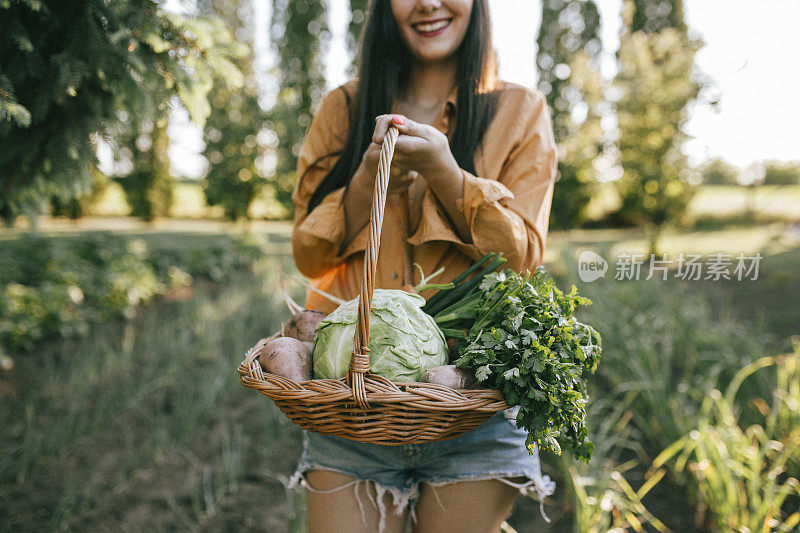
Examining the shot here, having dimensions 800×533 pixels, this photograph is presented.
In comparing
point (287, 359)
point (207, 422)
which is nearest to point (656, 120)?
point (207, 422)

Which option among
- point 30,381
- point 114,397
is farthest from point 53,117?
point 30,381

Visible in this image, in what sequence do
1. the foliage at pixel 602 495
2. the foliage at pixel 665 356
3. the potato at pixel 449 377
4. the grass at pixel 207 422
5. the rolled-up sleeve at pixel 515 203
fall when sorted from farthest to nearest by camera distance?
the foliage at pixel 665 356
the grass at pixel 207 422
the foliage at pixel 602 495
the rolled-up sleeve at pixel 515 203
the potato at pixel 449 377

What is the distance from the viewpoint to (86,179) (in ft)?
5.94

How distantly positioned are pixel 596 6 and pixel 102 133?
15796 millimetres

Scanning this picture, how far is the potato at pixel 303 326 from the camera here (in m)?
1.17

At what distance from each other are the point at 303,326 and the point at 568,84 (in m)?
15.1

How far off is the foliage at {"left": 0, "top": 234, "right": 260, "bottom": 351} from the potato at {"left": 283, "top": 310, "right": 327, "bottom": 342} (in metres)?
3.25

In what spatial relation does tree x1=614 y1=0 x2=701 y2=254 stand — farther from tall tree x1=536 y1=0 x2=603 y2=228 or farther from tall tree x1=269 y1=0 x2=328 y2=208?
tall tree x1=269 y1=0 x2=328 y2=208

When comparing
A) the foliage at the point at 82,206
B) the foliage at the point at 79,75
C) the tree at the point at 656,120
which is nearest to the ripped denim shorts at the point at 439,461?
the foliage at the point at 79,75

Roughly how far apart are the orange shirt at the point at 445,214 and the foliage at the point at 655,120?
736cm

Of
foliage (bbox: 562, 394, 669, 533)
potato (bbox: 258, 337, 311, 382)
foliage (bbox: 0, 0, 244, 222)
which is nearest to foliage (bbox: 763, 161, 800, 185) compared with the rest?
foliage (bbox: 562, 394, 669, 533)

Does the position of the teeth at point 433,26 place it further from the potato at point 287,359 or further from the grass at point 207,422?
the grass at point 207,422

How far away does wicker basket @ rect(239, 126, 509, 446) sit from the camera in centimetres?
88

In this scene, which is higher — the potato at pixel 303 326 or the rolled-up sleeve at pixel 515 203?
the rolled-up sleeve at pixel 515 203
